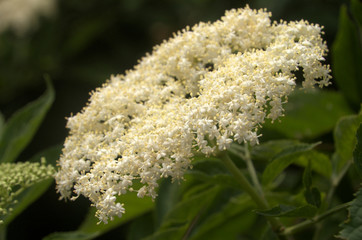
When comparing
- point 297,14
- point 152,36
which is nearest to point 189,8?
point 152,36

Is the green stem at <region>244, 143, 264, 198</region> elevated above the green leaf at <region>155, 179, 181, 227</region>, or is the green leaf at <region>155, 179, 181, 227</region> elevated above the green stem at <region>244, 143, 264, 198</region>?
the green leaf at <region>155, 179, 181, 227</region>

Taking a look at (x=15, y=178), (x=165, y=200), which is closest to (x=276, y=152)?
(x=165, y=200)

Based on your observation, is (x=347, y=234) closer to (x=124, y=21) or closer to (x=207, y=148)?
(x=207, y=148)

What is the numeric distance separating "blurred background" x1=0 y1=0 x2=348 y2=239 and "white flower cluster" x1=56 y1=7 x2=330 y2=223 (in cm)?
225

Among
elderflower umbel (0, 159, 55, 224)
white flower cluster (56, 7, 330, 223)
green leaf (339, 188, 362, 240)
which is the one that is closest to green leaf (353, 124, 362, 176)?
green leaf (339, 188, 362, 240)

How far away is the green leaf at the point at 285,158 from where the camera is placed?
59.0 inches

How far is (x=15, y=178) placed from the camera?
1.61 metres

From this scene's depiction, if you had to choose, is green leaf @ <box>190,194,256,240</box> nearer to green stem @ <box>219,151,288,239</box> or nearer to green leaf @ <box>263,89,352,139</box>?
green stem @ <box>219,151,288,239</box>

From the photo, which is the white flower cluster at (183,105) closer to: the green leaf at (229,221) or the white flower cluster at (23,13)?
the green leaf at (229,221)

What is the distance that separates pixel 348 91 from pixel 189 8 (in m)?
2.11

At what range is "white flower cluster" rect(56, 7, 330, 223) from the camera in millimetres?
1373

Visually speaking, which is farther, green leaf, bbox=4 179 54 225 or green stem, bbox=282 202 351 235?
green leaf, bbox=4 179 54 225

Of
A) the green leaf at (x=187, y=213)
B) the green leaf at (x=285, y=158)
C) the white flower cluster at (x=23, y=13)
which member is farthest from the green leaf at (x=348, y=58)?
the white flower cluster at (x=23, y=13)

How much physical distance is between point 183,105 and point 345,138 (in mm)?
643
